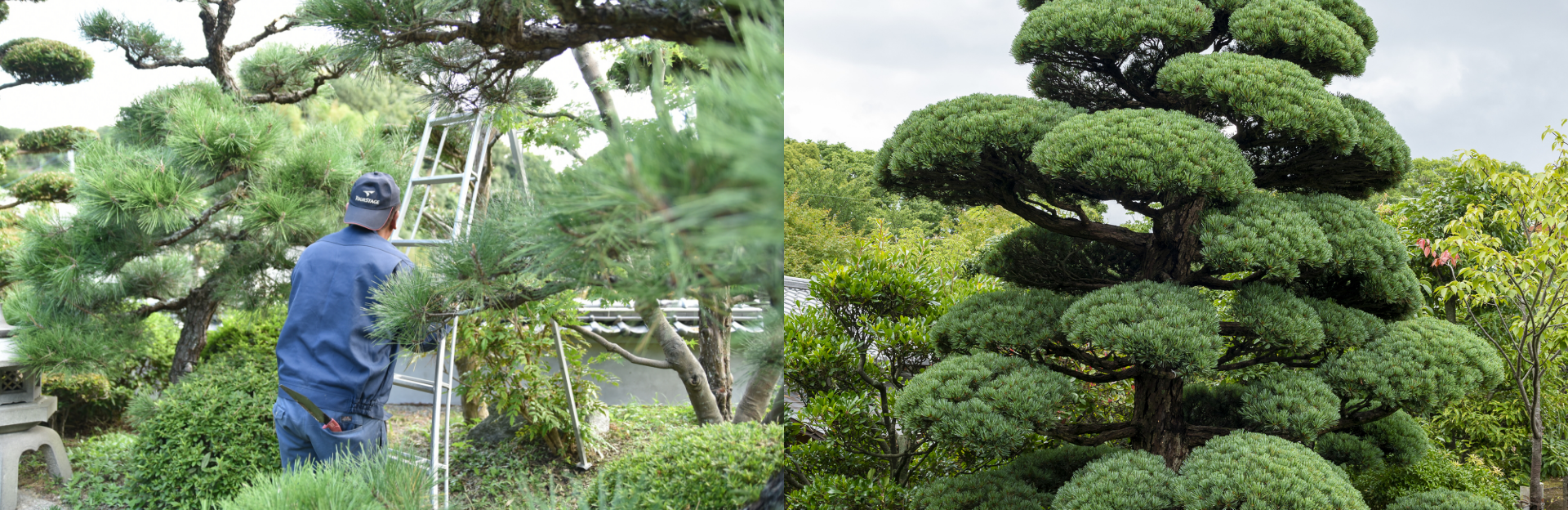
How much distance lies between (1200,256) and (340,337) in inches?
75.6

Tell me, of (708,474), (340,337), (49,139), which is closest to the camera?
(708,474)

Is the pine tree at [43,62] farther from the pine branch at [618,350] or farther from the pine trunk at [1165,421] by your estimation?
the pine trunk at [1165,421]

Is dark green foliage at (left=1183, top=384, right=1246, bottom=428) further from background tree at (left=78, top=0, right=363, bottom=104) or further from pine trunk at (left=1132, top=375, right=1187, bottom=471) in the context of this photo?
background tree at (left=78, top=0, right=363, bottom=104)

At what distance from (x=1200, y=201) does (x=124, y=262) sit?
13.2 feet

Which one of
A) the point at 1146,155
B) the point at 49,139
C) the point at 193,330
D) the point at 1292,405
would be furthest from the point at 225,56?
the point at 1292,405

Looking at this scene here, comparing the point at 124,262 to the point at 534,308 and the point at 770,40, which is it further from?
the point at 770,40

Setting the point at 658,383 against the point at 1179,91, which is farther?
the point at 658,383

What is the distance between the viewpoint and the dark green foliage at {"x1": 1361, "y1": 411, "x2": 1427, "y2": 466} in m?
1.91

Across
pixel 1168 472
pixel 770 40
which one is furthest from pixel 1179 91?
pixel 770 40

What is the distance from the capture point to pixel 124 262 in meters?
3.21

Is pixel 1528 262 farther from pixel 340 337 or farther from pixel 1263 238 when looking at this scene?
pixel 340 337

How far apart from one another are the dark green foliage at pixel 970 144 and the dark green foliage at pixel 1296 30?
0.42 meters

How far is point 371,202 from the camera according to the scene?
1683 mm

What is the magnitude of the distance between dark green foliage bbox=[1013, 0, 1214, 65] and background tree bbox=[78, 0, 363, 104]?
114 inches
